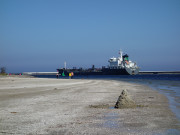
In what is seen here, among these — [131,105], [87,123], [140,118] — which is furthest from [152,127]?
[131,105]

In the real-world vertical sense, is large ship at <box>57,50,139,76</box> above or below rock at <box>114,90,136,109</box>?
above

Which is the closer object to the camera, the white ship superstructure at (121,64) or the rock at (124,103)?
the rock at (124,103)

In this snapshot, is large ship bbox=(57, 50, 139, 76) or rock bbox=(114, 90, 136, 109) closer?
rock bbox=(114, 90, 136, 109)

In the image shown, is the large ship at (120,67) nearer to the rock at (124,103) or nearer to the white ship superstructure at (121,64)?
the white ship superstructure at (121,64)

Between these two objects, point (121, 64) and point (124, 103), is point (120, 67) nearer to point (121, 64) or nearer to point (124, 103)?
point (121, 64)

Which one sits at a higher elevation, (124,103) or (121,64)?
(121,64)

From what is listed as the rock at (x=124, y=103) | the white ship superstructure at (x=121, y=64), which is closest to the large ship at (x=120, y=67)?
the white ship superstructure at (x=121, y=64)

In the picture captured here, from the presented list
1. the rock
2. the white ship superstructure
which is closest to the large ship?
the white ship superstructure

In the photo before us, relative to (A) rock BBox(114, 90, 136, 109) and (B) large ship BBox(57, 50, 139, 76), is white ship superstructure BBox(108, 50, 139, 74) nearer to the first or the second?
(B) large ship BBox(57, 50, 139, 76)

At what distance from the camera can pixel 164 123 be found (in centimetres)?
646

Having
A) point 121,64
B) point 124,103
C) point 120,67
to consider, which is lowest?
point 124,103

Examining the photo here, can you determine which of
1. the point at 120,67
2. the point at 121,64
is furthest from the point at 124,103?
the point at 121,64

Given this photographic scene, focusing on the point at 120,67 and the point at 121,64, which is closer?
the point at 120,67

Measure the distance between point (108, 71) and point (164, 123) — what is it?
340 feet
